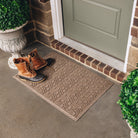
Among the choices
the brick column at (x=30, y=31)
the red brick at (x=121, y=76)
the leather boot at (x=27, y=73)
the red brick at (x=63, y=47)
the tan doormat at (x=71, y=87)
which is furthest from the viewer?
the brick column at (x=30, y=31)

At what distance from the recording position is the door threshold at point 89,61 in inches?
97.0

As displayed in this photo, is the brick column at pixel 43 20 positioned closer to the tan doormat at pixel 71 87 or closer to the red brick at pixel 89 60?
the tan doormat at pixel 71 87

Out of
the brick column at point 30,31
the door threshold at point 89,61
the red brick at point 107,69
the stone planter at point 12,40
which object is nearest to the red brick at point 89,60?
the door threshold at point 89,61

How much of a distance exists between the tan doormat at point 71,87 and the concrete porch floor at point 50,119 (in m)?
0.06

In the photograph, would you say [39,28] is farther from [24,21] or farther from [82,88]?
[82,88]

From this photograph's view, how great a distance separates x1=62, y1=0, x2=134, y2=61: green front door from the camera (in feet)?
7.53

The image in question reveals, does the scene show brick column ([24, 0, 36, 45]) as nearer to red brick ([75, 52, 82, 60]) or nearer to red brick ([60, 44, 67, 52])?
red brick ([60, 44, 67, 52])

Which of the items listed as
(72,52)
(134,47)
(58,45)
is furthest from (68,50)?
(134,47)

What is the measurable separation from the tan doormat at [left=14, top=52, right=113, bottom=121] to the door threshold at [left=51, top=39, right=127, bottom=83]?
0.08 meters

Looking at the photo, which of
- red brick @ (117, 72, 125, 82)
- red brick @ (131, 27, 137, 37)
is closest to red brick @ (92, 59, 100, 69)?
red brick @ (117, 72, 125, 82)

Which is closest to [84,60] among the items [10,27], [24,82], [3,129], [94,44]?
[94,44]

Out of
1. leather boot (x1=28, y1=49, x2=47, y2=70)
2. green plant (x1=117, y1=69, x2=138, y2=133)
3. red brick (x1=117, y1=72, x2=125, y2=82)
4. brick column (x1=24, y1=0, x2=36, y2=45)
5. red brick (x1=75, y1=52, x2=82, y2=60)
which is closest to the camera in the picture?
green plant (x1=117, y1=69, x2=138, y2=133)

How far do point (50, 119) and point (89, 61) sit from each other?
3.01 feet

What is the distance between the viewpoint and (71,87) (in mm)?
2447
